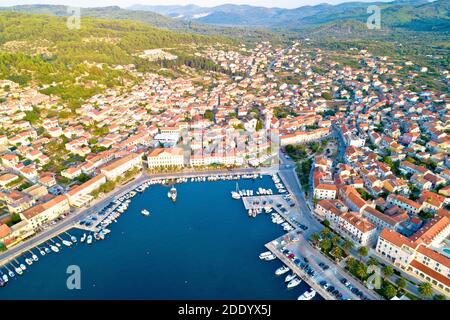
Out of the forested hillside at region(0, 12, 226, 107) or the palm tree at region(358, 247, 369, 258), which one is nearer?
the palm tree at region(358, 247, 369, 258)

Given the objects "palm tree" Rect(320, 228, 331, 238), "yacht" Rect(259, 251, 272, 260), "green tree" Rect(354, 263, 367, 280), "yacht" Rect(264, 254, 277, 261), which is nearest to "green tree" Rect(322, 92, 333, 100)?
"palm tree" Rect(320, 228, 331, 238)

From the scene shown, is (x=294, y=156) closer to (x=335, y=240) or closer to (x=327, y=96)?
(x=335, y=240)

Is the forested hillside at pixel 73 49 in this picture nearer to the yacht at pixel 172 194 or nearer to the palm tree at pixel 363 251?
the yacht at pixel 172 194

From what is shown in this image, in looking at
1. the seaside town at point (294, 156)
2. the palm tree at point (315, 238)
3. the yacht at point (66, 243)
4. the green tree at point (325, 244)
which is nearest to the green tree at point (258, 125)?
the seaside town at point (294, 156)

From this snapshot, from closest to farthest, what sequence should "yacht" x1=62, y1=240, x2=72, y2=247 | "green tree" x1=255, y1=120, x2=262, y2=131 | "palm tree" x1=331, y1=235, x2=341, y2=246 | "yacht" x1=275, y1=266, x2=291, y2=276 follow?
1. "yacht" x1=275, y1=266, x2=291, y2=276
2. "palm tree" x1=331, y1=235, x2=341, y2=246
3. "yacht" x1=62, y1=240, x2=72, y2=247
4. "green tree" x1=255, y1=120, x2=262, y2=131

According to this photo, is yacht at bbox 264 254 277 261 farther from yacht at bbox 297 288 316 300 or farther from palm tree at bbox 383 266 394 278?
palm tree at bbox 383 266 394 278

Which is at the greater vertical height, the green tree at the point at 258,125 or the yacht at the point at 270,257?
the green tree at the point at 258,125
